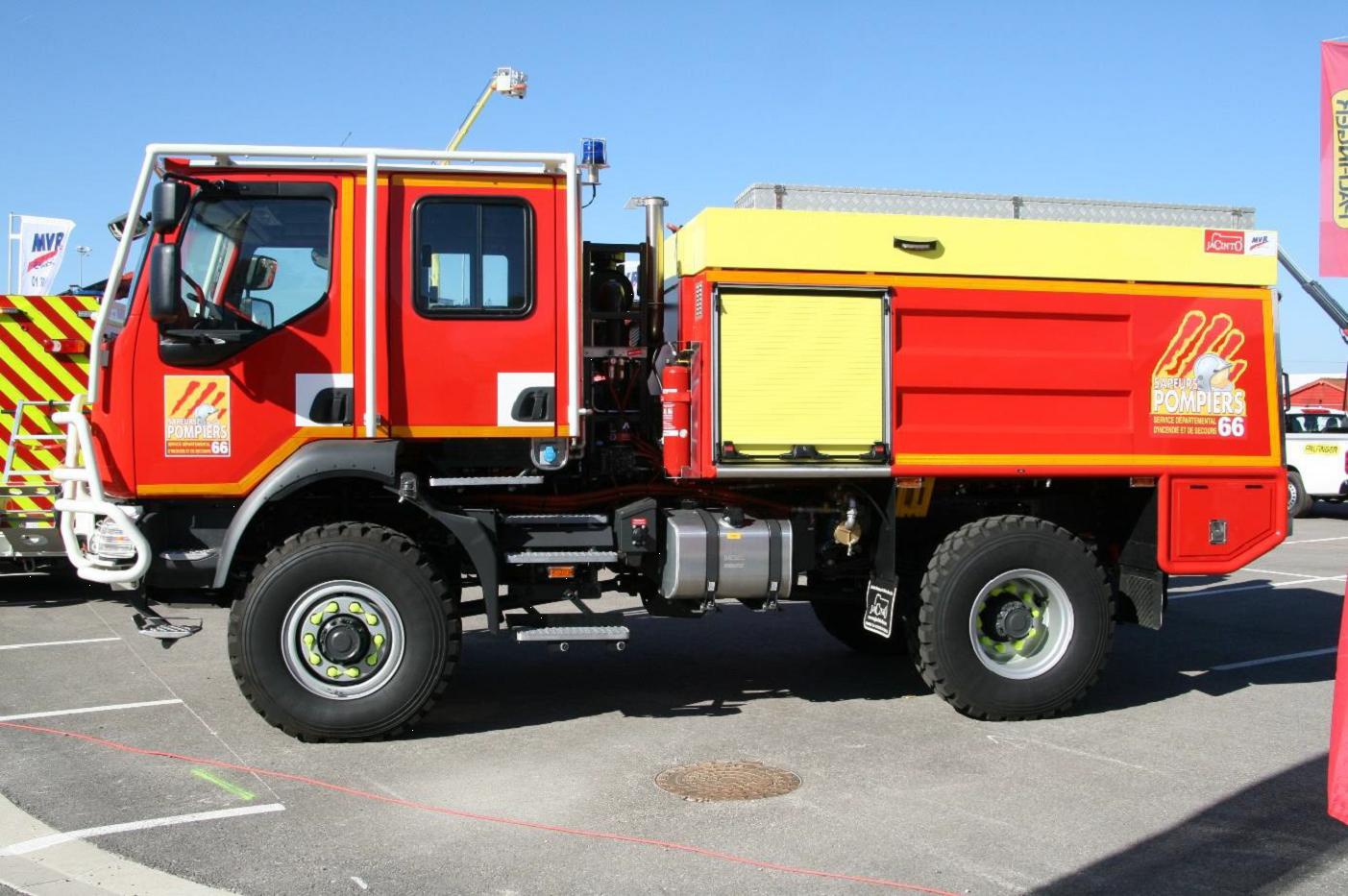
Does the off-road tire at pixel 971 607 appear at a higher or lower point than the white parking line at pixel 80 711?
higher

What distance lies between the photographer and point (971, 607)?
7.25 metres

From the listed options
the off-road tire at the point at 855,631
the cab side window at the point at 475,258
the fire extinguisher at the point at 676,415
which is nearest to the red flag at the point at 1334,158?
the fire extinguisher at the point at 676,415

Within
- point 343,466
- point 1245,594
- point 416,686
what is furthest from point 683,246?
point 1245,594

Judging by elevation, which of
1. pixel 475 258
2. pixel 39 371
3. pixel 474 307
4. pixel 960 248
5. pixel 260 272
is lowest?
pixel 39 371

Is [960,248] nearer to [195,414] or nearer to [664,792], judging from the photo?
[664,792]

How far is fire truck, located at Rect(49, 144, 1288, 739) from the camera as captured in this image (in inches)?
261

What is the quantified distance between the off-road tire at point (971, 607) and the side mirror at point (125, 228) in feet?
15.9

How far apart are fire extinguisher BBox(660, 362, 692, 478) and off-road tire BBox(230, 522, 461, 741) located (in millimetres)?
1523

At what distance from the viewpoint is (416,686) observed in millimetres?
6629

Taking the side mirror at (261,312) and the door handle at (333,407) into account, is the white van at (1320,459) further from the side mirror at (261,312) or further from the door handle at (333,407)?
the side mirror at (261,312)

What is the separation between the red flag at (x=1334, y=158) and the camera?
14.3 feet

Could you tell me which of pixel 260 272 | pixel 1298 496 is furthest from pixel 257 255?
pixel 1298 496

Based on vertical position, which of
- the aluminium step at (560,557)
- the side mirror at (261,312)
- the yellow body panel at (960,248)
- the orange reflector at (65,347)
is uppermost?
the yellow body panel at (960,248)

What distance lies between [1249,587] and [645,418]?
8124 mm
